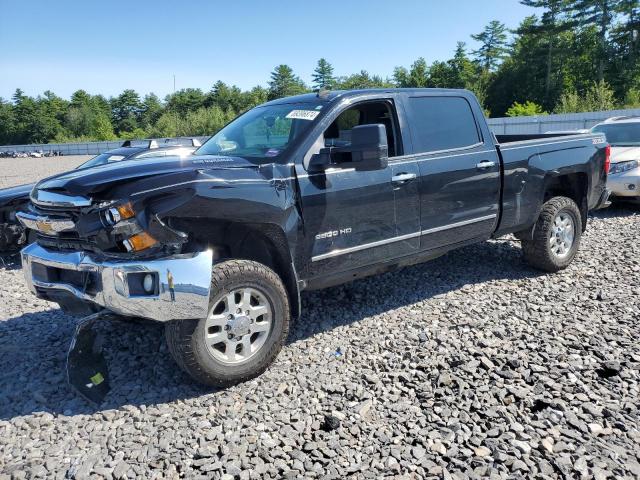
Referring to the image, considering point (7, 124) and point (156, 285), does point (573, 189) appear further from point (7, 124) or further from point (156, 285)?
point (7, 124)

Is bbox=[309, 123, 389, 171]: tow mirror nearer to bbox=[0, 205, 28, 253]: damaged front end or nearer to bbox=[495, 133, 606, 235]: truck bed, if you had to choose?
bbox=[495, 133, 606, 235]: truck bed

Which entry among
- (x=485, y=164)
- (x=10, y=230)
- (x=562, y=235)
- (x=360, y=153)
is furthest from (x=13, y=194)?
(x=562, y=235)

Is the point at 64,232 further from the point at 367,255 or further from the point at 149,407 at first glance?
the point at 367,255

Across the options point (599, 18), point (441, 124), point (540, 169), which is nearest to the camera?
point (441, 124)

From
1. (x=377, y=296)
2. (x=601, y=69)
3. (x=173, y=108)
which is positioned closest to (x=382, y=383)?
(x=377, y=296)

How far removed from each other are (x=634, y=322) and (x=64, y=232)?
14.5 ft

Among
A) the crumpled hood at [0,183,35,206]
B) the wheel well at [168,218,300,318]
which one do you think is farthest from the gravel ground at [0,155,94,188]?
the wheel well at [168,218,300,318]

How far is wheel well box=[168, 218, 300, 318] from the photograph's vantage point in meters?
3.29

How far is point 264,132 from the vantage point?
4176 mm

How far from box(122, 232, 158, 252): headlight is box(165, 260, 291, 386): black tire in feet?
1.37

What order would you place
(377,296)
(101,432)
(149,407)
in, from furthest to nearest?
(377,296) < (149,407) < (101,432)

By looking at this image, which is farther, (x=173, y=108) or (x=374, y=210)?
(x=173, y=108)

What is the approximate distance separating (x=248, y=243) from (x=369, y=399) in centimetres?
135

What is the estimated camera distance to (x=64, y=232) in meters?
3.27
